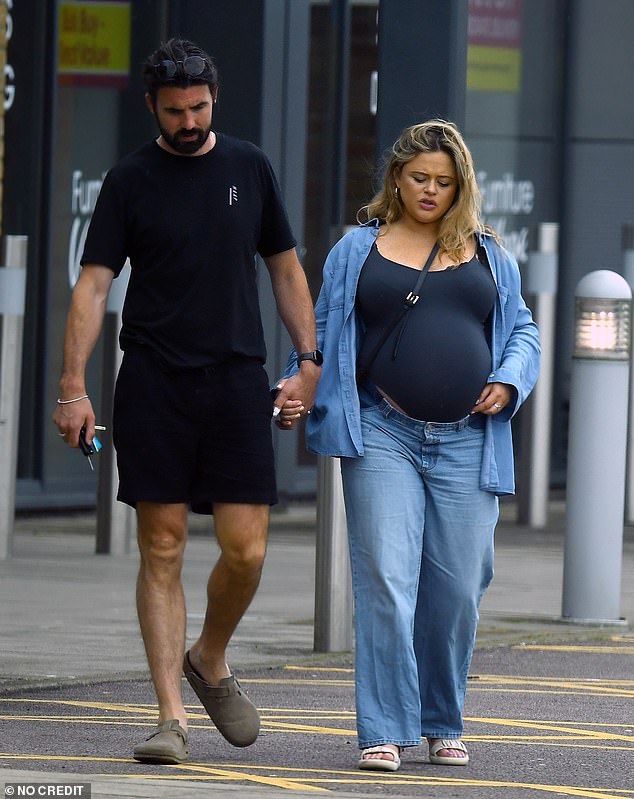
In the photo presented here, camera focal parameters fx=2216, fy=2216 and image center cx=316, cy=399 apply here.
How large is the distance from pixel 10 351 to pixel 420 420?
5887 millimetres

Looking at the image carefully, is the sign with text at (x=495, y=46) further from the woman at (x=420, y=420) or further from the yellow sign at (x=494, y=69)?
the woman at (x=420, y=420)

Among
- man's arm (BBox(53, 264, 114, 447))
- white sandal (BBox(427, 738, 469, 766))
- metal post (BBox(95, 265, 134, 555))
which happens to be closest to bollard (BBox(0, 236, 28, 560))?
metal post (BBox(95, 265, 134, 555))

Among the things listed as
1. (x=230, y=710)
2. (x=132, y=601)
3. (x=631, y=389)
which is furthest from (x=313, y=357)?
(x=631, y=389)

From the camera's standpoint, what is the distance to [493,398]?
5.89 m

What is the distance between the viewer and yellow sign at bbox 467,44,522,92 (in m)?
17.0

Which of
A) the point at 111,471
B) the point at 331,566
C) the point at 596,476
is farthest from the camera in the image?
the point at 111,471

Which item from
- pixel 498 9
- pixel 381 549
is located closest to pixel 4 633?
pixel 381 549

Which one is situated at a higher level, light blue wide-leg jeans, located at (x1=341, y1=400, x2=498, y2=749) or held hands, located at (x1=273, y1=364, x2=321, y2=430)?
held hands, located at (x1=273, y1=364, x2=321, y2=430)

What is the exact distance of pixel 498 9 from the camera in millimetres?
17172

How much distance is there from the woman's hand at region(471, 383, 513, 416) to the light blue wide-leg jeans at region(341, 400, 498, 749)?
0.06 metres

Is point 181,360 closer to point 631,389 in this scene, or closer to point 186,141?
point 186,141

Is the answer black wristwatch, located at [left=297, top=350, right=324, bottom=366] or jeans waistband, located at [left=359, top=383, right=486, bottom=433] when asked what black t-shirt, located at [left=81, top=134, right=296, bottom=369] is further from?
jeans waistband, located at [left=359, top=383, right=486, bottom=433]

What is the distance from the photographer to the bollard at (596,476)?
9.49m

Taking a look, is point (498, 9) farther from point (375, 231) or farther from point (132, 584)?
point (375, 231)
